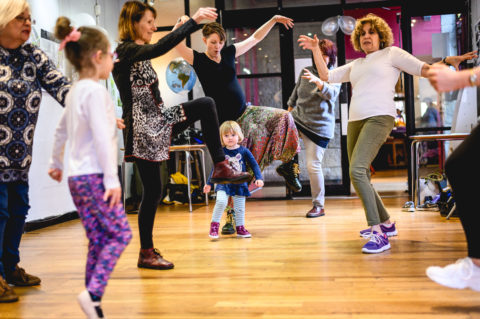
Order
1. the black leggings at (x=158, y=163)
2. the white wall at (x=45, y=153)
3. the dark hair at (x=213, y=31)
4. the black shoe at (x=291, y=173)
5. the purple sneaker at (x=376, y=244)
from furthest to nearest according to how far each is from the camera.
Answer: the white wall at (x=45, y=153) → the black shoe at (x=291, y=173) → the dark hair at (x=213, y=31) → the purple sneaker at (x=376, y=244) → the black leggings at (x=158, y=163)

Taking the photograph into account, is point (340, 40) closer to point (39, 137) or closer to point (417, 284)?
point (39, 137)

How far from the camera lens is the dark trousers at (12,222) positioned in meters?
2.74

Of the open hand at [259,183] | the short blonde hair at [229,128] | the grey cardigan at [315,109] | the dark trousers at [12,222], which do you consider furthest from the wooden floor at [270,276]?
the grey cardigan at [315,109]

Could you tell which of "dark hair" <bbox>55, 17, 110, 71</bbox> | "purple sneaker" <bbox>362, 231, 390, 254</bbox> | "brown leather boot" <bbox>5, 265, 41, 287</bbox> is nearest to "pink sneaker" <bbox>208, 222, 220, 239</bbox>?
"purple sneaker" <bbox>362, 231, 390, 254</bbox>

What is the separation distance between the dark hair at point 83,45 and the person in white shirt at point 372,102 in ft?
6.41

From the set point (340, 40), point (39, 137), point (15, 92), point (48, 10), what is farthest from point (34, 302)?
point (340, 40)

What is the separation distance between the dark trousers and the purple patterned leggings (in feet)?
3.20

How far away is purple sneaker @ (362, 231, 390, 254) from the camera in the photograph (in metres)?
3.25

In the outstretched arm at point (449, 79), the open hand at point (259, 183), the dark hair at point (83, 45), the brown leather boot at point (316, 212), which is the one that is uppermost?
the dark hair at point (83, 45)

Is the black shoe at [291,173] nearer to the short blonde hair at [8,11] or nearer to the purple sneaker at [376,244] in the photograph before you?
the purple sneaker at [376,244]

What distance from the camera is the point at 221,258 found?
3299 mm

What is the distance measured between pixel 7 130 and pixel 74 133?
91 centimetres

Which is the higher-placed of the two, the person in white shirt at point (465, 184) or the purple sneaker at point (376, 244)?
the person in white shirt at point (465, 184)

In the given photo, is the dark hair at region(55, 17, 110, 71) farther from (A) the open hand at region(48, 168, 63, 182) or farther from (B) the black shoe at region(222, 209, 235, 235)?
(B) the black shoe at region(222, 209, 235, 235)
